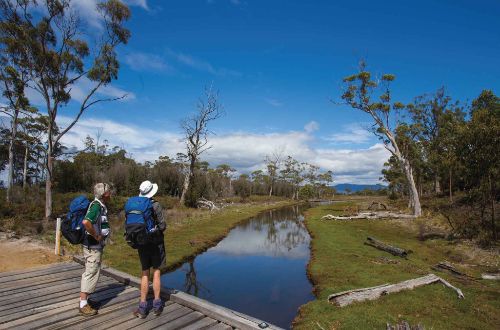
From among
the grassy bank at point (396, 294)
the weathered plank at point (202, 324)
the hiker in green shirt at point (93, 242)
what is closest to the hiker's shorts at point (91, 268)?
the hiker in green shirt at point (93, 242)

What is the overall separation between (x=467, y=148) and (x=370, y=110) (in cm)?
1436

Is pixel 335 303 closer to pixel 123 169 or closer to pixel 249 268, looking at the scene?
pixel 249 268

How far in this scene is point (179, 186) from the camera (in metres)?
55.4

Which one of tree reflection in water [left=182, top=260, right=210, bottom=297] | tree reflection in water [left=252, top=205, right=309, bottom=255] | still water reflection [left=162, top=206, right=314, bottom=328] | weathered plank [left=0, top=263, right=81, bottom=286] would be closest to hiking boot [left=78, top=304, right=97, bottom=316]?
weathered plank [left=0, top=263, right=81, bottom=286]

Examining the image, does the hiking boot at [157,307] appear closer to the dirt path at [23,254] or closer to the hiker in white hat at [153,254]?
the hiker in white hat at [153,254]

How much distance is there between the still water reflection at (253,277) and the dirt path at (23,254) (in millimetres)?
4565

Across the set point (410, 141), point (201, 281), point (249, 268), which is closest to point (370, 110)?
point (410, 141)

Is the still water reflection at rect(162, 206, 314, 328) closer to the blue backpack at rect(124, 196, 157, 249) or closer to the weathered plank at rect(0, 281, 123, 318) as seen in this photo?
the weathered plank at rect(0, 281, 123, 318)

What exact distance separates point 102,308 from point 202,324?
6.99 feet

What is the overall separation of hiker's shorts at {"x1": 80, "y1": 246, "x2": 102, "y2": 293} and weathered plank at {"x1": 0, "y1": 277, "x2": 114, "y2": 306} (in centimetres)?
149

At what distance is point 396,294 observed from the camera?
9.70 meters

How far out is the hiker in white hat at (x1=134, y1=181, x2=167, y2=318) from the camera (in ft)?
19.4

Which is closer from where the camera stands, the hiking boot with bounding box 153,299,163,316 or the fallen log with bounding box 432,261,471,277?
the hiking boot with bounding box 153,299,163,316

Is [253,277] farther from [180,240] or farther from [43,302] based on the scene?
[43,302]
